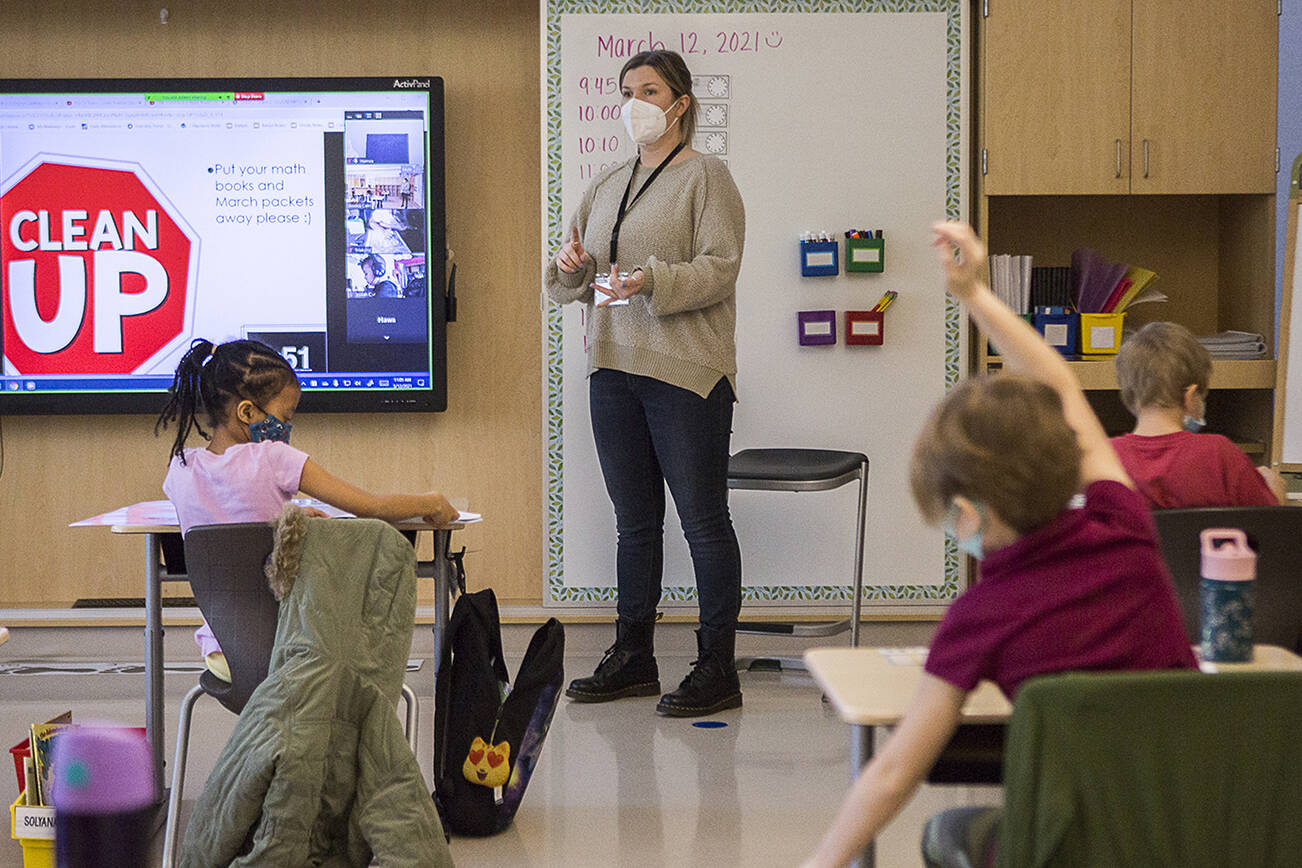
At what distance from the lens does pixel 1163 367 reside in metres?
2.10

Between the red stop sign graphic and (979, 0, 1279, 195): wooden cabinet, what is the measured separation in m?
2.59

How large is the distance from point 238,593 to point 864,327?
7.87 ft

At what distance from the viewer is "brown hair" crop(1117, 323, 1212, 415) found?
6.89ft

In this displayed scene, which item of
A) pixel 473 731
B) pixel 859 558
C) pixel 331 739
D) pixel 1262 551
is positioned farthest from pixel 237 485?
pixel 859 558

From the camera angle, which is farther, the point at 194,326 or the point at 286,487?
the point at 194,326

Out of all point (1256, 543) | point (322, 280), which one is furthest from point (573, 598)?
point (1256, 543)

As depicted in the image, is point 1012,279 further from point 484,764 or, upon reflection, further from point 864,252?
point 484,764

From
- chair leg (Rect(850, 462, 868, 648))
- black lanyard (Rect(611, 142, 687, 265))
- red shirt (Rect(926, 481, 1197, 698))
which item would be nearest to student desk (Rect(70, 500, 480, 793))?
black lanyard (Rect(611, 142, 687, 265))

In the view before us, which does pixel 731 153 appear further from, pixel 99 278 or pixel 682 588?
pixel 99 278

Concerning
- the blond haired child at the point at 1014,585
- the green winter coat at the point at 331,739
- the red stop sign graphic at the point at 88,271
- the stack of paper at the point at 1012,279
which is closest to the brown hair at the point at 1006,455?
the blond haired child at the point at 1014,585

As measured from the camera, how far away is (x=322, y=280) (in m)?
4.07

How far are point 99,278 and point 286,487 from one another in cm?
213

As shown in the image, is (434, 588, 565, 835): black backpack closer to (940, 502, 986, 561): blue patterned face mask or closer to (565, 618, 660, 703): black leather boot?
(565, 618, 660, 703): black leather boot

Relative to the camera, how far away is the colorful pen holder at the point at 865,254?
3990 mm
